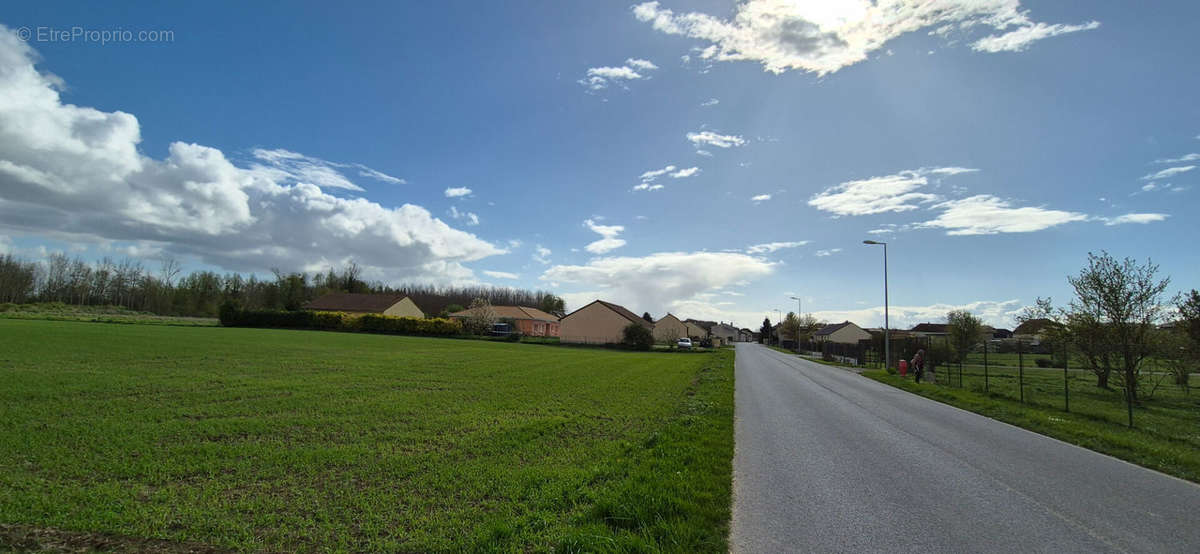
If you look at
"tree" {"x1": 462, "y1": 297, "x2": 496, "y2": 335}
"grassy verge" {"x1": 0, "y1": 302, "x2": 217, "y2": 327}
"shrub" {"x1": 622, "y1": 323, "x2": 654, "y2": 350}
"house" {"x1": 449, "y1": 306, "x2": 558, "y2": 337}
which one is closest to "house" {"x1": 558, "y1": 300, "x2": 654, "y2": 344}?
"shrub" {"x1": 622, "y1": 323, "x2": 654, "y2": 350}

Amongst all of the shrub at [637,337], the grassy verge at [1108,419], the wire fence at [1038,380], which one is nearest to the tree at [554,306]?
the shrub at [637,337]

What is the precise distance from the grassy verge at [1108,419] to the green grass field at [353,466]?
6.50 m

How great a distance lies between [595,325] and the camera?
62.2 meters

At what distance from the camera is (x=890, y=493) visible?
5.85 meters

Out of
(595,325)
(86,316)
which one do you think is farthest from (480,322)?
(86,316)

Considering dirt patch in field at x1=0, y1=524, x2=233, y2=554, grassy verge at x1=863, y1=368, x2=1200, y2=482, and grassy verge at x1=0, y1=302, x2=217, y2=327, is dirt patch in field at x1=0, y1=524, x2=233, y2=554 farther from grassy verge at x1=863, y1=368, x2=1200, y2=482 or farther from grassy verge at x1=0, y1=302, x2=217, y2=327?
grassy verge at x1=0, y1=302, x2=217, y2=327

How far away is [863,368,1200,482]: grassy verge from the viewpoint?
8617 millimetres

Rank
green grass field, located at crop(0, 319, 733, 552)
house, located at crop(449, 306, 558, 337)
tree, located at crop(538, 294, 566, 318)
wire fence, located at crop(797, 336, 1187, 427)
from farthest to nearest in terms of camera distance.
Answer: tree, located at crop(538, 294, 566, 318) → house, located at crop(449, 306, 558, 337) → wire fence, located at crop(797, 336, 1187, 427) → green grass field, located at crop(0, 319, 733, 552)

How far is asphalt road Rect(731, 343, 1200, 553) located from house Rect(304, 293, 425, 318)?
73717 millimetres

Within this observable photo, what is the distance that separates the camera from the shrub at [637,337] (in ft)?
182

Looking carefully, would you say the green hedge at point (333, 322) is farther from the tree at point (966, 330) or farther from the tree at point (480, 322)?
the tree at point (966, 330)

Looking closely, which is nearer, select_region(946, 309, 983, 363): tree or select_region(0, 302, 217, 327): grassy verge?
select_region(946, 309, 983, 363): tree

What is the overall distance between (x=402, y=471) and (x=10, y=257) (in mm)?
110506

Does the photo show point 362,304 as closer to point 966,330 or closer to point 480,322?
point 480,322
